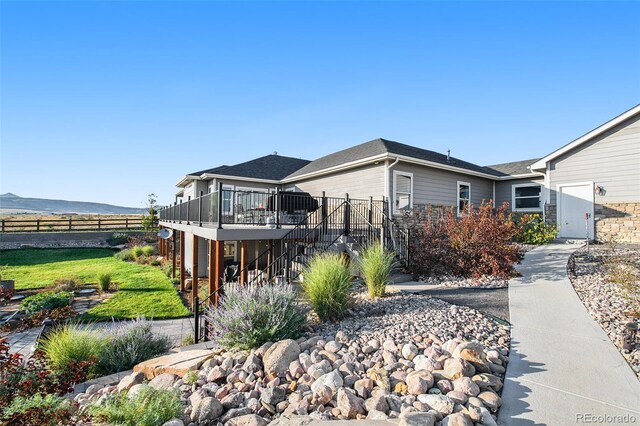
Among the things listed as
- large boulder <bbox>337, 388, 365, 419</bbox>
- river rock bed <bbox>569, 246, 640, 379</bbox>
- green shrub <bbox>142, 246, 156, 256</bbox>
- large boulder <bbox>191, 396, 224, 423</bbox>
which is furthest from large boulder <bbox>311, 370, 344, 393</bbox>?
green shrub <bbox>142, 246, 156, 256</bbox>

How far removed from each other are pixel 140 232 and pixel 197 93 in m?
17.9

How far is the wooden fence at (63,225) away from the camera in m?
23.5

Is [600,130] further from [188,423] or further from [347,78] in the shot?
[188,423]

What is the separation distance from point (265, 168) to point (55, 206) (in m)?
115

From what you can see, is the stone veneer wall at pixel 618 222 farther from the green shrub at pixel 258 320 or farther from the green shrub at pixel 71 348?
the green shrub at pixel 71 348

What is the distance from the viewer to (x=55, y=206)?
96.4 meters

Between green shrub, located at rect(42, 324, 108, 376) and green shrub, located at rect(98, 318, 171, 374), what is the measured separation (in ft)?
0.41

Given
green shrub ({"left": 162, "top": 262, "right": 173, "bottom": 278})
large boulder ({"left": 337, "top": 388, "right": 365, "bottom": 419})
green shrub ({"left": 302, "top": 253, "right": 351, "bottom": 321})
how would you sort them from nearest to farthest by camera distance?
large boulder ({"left": 337, "top": 388, "right": 365, "bottom": 419}) → green shrub ({"left": 302, "top": 253, "right": 351, "bottom": 321}) → green shrub ({"left": 162, "top": 262, "right": 173, "bottom": 278})

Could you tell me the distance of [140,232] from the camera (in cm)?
2583

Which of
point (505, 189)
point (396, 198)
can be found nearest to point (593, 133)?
point (505, 189)

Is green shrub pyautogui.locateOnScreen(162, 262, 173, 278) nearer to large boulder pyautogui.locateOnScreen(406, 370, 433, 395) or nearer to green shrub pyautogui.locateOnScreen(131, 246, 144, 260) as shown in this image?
green shrub pyautogui.locateOnScreen(131, 246, 144, 260)

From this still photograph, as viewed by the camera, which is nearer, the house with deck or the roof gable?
the house with deck

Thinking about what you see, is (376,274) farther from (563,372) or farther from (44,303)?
(44,303)

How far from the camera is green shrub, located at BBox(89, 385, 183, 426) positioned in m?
2.67
